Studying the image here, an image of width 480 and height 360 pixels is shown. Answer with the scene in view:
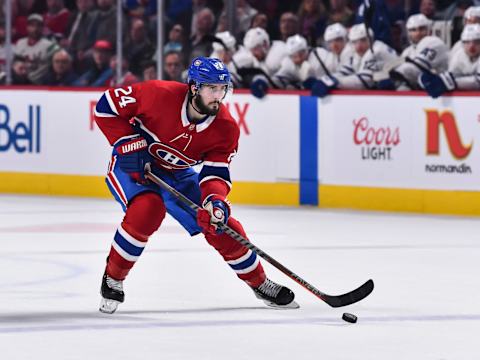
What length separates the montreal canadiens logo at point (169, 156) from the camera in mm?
6418

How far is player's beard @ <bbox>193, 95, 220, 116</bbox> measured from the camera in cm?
623

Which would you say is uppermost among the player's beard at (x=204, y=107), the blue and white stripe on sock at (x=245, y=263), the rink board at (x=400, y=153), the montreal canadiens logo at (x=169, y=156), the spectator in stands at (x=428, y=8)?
the player's beard at (x=204, y=107)

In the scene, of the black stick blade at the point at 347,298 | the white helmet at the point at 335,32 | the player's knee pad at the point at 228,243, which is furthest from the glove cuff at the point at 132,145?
the white helmet at the point at 335,32

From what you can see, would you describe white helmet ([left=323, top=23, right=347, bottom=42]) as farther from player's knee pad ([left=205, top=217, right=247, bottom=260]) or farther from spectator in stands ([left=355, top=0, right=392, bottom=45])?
player's knee pad ([left=205, top=217, right=247, bottom=260])

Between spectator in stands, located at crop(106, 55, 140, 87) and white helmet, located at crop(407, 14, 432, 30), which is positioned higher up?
white helmet, located at crop(407, 14, 432, 30)


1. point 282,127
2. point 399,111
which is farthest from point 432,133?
point 282,127

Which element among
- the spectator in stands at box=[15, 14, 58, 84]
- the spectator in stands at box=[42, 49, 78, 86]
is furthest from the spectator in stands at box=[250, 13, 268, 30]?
the spectator in stands at box=[15, 14, 58, 84]

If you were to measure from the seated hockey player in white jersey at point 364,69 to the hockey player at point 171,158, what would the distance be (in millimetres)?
5396

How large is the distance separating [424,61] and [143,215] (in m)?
5.61

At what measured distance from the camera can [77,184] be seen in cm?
1309

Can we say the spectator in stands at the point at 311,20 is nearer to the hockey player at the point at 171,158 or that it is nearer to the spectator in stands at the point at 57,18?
the spectator in stands at the point at 57,18

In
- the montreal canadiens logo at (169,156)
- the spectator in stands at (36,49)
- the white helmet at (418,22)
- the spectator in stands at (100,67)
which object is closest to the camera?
the montreal canadiens logo at (169,156)

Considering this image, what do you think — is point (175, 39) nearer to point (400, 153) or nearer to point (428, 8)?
point (428, 8)

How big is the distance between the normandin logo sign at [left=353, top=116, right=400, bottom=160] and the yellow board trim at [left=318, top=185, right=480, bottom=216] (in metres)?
0.27
